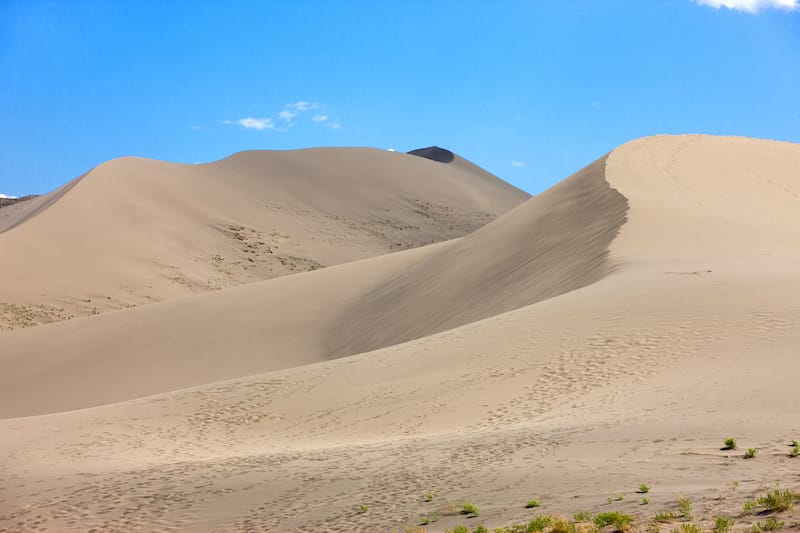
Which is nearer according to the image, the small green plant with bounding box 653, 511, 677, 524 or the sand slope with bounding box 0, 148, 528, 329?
the small green plant with bounding box 653, 511, 677, 524

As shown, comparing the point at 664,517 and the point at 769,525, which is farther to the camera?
the point at 664,517

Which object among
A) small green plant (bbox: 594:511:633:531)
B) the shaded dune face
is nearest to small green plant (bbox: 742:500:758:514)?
small green plant (bbox: 594:511:633:531)

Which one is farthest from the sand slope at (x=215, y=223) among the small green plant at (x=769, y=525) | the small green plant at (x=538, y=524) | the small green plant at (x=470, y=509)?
the small green plant at (x=769, y=525)

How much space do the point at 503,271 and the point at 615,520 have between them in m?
16.6

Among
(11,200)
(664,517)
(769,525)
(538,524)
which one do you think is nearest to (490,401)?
(538,524)

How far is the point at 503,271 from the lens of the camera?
2203 cm

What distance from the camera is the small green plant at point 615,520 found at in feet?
18.0

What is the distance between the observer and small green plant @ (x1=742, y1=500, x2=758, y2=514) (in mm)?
5402

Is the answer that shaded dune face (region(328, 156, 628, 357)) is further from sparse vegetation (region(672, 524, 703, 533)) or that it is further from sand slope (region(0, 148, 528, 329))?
sand slope (region(0, 148, 528, 329))

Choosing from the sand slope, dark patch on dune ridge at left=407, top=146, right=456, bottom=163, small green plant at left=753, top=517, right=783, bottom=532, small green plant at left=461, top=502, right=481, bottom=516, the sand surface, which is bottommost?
small green plant at left=461, top=502, right=481, bottom=516

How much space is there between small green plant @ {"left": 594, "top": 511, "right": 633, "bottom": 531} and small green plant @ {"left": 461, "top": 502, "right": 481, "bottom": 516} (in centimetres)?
125

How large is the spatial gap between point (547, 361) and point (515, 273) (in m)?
9.47

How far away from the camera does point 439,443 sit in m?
9.23

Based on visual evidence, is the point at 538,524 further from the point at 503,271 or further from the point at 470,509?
the point at 503,271
